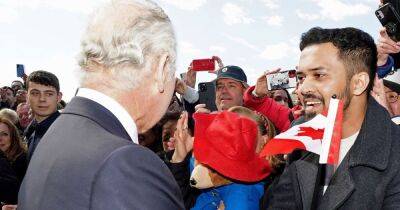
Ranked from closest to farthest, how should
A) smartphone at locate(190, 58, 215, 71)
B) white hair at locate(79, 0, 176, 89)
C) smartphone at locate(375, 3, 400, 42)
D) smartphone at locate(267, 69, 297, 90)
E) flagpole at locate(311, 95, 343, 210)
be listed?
white hair at locate(79, 0, 176, 89) → flagpole at locate(311, 95, 343, 210) → smartphone at locate(375, 3, 400, 42) → smartphone at locate(267, 69, 297, 90) → smartphone at locate(190, 58, 215, 71)

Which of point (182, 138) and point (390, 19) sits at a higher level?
point (390, 19)

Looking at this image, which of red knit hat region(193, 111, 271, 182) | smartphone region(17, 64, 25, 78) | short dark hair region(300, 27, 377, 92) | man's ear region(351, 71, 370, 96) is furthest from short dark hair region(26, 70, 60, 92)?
smartphone region(17, 64, 25, 78)

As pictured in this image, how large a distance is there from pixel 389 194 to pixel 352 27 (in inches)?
42.7

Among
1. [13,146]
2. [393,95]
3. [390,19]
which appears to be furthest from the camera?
[13,146]

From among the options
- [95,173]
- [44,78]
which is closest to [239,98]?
[44,78]

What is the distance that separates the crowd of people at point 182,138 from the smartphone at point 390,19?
60 mm

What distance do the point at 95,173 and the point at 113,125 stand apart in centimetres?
21

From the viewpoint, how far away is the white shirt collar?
1.30 meters

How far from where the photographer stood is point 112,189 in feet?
3.51

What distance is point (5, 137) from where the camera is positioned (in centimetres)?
545

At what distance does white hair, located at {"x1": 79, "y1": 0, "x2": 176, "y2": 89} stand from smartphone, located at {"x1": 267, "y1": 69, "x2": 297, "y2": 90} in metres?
3.50

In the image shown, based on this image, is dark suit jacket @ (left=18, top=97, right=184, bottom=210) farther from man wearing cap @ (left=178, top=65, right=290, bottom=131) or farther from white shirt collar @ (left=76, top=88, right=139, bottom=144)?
man wearing cap @ (left=178, top=65, right=290, bottom=131)

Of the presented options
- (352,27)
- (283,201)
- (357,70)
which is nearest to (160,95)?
(283,201)

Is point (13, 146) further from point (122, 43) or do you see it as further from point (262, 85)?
point (122, 43)
